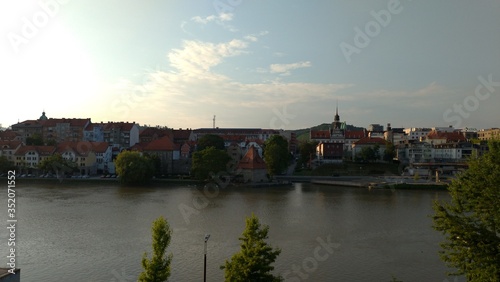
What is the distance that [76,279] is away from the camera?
1125 centimetres

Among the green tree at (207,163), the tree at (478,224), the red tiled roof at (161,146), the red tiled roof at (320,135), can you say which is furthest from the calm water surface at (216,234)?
the red tiled roof at (320,135)

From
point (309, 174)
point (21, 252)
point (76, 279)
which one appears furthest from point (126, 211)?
point (309, 174)

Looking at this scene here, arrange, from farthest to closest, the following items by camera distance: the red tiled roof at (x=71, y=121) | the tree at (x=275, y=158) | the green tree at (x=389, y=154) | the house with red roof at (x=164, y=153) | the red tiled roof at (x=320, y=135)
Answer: the red tiled roof at (x=320, y=135)
the red tiled roof at (x=71, y=121)
the green tree at (x=389, y=154)
the house with red roof at (x=164, y=153)
the tree at (x=275, y=158)

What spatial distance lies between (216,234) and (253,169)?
73.6ft

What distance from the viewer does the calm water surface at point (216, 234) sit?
12.1 metres

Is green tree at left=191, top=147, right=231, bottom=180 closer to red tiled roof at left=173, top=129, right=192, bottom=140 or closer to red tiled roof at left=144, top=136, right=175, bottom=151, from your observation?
red tiled roof at left=144, top=136, right=175, bottom=151

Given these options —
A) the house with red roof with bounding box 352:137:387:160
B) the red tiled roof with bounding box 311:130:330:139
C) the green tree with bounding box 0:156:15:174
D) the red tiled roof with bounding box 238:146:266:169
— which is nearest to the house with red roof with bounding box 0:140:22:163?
the green tree with bounding box 0:156:15:174

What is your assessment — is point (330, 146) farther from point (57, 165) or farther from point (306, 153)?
point (57, 165)

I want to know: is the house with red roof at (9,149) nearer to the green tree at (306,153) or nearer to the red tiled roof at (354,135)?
the green tree at (306,153)

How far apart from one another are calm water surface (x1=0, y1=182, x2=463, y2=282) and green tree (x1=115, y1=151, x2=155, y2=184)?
7.06 meters

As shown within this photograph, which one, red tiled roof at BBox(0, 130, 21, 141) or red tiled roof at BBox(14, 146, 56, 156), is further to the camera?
red tiled roof at BBox(0, 130, 21, 141)
